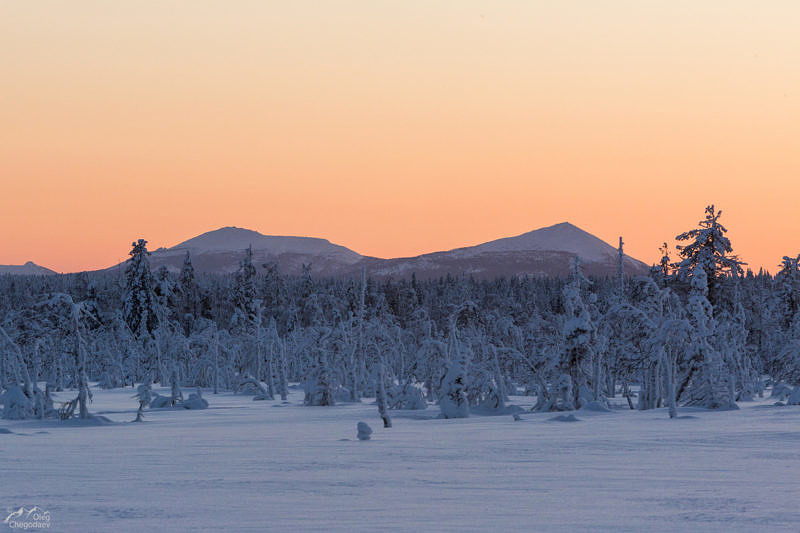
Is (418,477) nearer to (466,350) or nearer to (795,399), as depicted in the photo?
(466,350)

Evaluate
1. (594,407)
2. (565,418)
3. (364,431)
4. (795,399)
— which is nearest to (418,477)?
(364,431)

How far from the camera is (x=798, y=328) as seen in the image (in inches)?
1844

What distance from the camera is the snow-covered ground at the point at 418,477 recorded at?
34.1 ft

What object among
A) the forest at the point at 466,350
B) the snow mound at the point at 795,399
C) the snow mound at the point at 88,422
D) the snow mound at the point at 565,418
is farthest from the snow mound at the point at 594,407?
the snow mound at the point at 88,422

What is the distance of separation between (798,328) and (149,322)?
152ft

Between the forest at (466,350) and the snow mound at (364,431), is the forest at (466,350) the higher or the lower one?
the higher one

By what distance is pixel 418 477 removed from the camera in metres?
14.2

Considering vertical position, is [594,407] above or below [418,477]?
above

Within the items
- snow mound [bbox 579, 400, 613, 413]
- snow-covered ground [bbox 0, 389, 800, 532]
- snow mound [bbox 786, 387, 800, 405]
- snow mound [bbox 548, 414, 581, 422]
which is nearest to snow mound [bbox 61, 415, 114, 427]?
snow-covered ground [bbox 0, 389, 800, 532]

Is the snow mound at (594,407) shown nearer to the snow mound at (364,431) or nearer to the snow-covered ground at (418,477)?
the snow-covered ground at (418,477)

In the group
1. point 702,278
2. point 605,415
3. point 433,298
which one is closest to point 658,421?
point 605,415

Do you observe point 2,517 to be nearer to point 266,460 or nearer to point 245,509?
point 245,509

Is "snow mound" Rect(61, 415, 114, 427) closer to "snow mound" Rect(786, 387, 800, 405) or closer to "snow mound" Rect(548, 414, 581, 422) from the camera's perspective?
"snow mound" Rect(548, 414, 581, 422)

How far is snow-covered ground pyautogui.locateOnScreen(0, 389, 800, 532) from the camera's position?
10.4 metres
